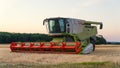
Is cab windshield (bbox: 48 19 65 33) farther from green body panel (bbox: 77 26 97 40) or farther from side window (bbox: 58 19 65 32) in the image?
green body panel (bbox: 77 26 97 40)

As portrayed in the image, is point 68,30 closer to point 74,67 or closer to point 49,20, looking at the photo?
point 49,20

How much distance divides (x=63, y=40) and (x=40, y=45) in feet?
7.23

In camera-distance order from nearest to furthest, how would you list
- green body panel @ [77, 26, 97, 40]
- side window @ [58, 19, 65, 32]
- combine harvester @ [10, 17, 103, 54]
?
combine harvester @ [10, 17, 103, 54] < side window @ [58, 19, 65, 32] < green body panel @ [77, 26, 97, 40]

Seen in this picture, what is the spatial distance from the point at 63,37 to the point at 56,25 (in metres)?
1.35

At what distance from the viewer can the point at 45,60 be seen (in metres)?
27.9

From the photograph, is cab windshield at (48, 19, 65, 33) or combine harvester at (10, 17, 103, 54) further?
cab windshield at (48, 19, 65, 33)

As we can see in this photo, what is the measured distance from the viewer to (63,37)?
34938 millimetres

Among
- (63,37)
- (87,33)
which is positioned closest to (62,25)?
(63,37)

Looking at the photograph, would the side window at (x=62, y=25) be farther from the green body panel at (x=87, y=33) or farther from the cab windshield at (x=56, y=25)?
the green body panel at (x=87, y=33)

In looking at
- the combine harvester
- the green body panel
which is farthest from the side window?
the green body panel

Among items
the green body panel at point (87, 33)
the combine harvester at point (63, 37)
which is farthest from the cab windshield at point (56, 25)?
the green body panel at point (87, 33)

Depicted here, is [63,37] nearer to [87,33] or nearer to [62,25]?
[62,25]

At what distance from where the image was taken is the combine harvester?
32500mm

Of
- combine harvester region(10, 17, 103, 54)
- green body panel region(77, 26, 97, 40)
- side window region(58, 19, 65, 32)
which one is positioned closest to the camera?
combine harvester region(10, 17, 103, 54)
